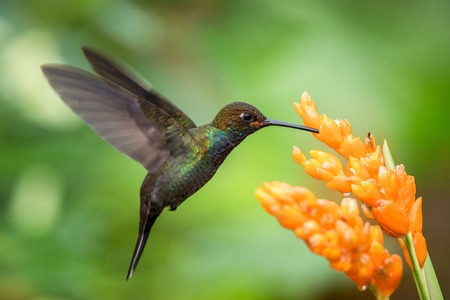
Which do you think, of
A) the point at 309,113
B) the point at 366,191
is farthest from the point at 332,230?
the point at 309,113

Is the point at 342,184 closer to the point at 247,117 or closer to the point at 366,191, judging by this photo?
the point at 366,191

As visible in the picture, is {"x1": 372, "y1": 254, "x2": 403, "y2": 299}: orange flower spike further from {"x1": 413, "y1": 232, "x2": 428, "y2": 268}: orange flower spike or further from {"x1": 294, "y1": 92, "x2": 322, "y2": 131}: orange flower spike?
{"x1": 294, "y1": 92, "x2": 322, "y2": 131}: orange flower spike

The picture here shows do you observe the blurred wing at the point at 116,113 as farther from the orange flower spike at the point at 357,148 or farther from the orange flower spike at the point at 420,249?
the orange flower spike at the point at 420,249

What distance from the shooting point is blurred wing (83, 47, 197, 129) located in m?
1.83

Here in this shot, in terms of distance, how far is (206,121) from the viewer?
416 centimetres

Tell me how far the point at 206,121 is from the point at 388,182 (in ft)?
8.76

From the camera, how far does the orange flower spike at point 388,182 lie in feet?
5.14

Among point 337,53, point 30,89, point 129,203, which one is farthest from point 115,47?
point 337,53

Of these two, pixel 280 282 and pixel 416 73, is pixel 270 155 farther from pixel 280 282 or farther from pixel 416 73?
pixel 416 73

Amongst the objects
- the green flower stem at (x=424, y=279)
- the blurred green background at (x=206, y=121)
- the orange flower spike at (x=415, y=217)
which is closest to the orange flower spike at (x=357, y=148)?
the green flower stem at (x=424, y=279)

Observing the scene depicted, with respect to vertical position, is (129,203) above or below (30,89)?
below

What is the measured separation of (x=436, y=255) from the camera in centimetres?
456

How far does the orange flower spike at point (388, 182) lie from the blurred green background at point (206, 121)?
1.87 m

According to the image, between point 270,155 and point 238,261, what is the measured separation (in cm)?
89
